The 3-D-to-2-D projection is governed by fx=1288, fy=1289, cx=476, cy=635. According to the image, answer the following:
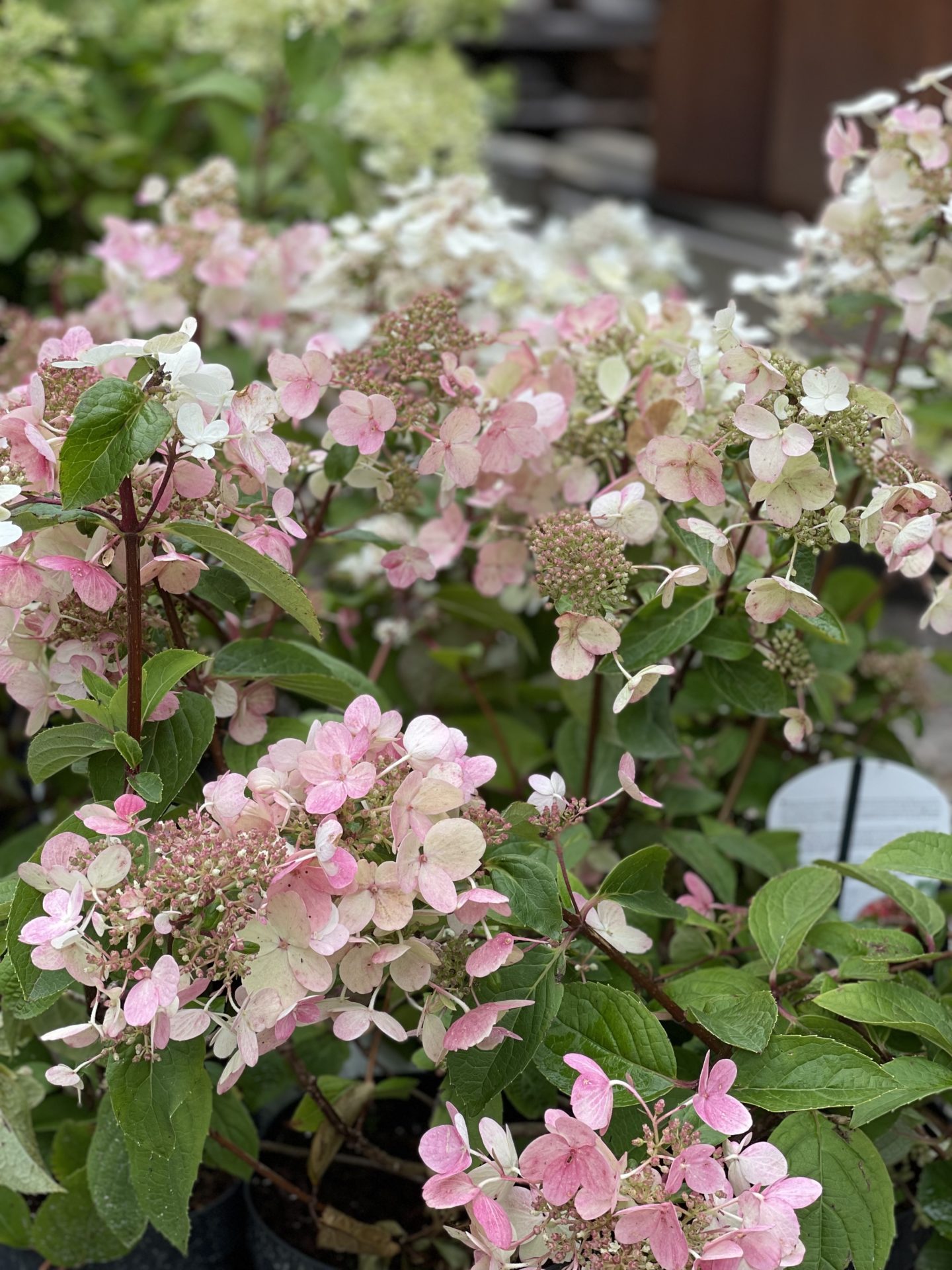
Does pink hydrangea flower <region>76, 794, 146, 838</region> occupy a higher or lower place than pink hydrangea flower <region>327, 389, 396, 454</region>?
lower

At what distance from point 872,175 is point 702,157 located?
6.25 feet

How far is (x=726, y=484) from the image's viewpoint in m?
0.84

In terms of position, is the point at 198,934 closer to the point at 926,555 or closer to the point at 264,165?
the point at 926,555

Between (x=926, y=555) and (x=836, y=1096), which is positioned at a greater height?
(x=926, y=555)

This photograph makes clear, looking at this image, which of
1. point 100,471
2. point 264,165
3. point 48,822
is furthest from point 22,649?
point 264,165

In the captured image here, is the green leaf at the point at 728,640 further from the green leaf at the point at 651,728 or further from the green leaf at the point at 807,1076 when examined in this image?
the green leaf at the point at 807,1076

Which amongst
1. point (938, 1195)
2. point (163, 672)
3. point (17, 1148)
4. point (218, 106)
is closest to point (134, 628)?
point (163, 672)

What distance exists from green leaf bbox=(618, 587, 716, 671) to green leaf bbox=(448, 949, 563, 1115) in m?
0.19

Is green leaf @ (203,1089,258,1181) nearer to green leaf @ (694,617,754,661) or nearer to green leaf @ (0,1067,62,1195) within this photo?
green leaf @ (0,1067,62,1195)

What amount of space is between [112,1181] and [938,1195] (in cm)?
46

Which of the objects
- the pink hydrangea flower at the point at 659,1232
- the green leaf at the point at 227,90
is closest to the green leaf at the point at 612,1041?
the pink hydrangea flower at the point at 659,1232

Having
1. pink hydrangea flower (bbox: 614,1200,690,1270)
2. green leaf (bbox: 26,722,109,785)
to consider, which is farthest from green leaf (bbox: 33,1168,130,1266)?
pink hydrangea flower (bbox: 614,1200,690,1270)

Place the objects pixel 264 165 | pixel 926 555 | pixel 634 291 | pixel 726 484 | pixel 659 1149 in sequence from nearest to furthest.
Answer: pixel 659 1149 → pixel 926 555 → pixel 726 484 → pixel 634 291 → pixel 264 165

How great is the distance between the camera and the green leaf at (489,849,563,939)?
2.01ft
